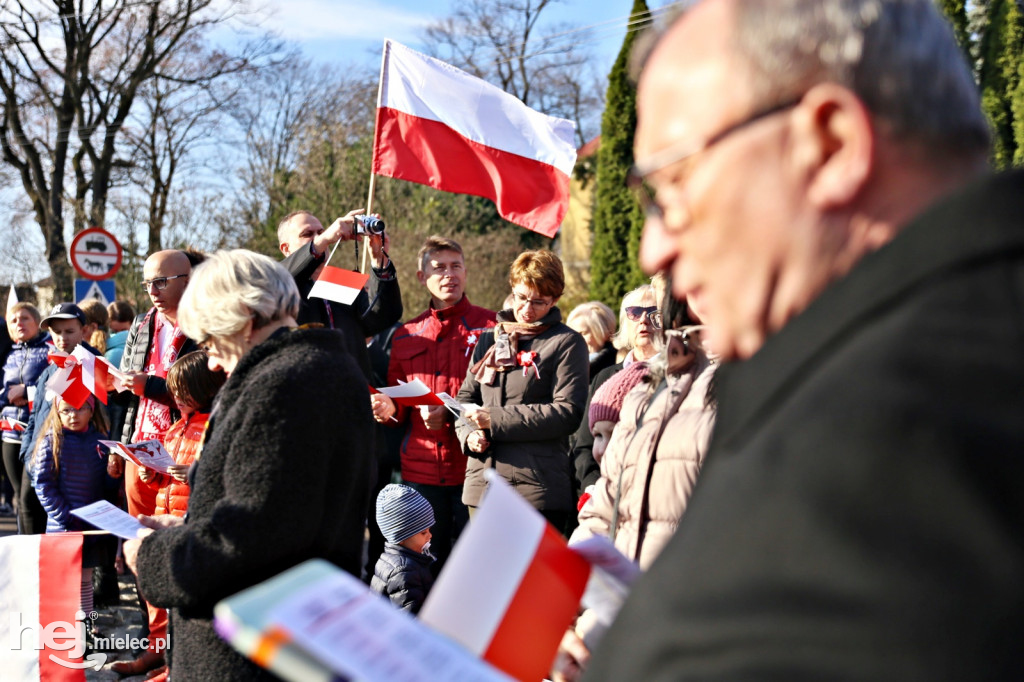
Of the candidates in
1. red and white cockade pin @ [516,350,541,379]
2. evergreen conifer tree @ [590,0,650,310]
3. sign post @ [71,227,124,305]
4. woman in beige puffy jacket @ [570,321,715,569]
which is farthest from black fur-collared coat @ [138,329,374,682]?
evergreen conifer tree @ [590,0,650,310]

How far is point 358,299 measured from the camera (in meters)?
5.30

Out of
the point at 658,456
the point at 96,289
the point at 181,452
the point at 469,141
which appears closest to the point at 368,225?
the point at 181,452

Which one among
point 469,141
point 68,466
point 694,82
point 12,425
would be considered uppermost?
point 469,141

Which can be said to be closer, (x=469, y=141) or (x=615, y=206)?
(x=469, y=141)

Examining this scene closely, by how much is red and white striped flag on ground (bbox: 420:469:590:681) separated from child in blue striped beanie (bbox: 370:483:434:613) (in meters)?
2.59

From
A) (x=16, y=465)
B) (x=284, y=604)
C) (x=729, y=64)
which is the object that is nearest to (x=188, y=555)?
(x=284, y=604)

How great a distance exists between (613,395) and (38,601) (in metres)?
2.49

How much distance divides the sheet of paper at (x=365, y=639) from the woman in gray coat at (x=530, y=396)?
3.70 m

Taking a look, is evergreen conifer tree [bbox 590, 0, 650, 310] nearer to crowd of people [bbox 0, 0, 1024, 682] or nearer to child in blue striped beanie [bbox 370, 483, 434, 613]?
child in blue striped beanie [bbox 370, 483, 434, 613]

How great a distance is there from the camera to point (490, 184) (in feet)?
22.9

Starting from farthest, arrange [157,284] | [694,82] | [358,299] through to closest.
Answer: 1. [358,299]
2. [157,284]
3. [694,82]

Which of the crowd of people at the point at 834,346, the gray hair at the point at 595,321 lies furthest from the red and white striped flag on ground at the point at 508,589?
the gray hair at the point at 595,321

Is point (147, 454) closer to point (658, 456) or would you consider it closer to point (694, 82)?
point (658, 456)

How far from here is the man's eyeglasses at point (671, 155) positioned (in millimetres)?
998
